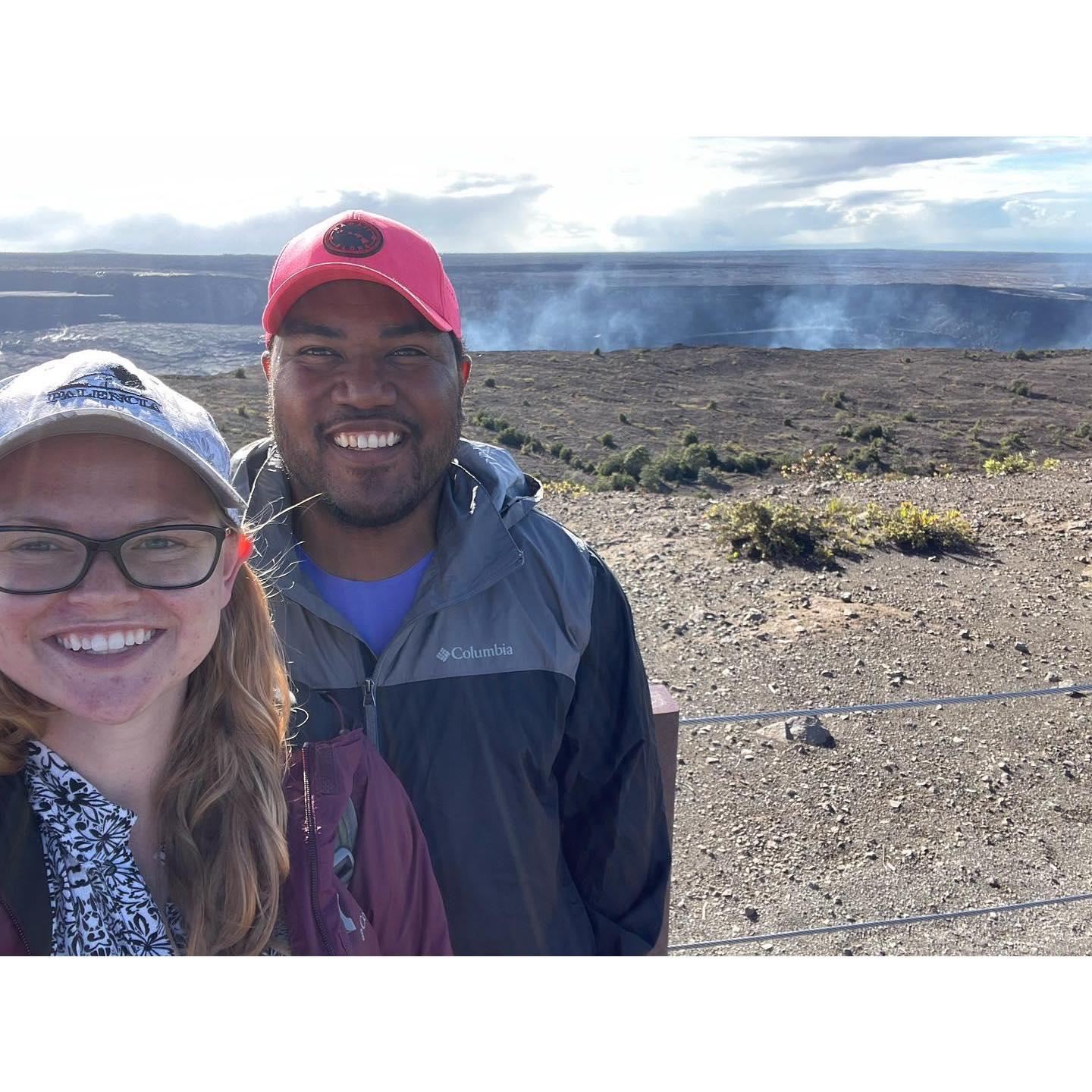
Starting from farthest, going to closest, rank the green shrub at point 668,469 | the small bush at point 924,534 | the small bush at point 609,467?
the small bush at point 609,467 < the green shrub at point 668,469 < the small bush at point 924,534

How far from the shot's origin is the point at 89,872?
1.05 metres

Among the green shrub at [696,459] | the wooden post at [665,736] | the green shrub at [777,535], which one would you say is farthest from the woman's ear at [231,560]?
the green shrub at [696,459]

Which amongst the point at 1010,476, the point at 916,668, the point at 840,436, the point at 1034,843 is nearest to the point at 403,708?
the point at 1034,843

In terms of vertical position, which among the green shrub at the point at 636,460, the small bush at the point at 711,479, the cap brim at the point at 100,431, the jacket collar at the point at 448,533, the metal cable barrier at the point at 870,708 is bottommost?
the small bush at the point at 711,479

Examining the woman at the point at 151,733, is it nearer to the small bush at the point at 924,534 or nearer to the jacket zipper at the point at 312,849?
the jacket zipper at the point at 312,849

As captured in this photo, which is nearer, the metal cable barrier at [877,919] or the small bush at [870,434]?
the metal cable barrier at [877,919]

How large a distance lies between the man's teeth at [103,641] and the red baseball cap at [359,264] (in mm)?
806

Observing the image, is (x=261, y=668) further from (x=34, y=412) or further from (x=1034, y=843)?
(x=1034, y=843)

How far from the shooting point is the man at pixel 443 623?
1567mm

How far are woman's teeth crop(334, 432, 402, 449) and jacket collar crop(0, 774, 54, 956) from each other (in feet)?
2.61

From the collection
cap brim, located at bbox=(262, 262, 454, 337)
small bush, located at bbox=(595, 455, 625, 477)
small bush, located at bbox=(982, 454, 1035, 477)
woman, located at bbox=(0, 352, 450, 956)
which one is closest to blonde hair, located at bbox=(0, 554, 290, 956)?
woman, located at bbox=(0, 352, 450, 956)

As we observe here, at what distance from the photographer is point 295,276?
64.2 inches

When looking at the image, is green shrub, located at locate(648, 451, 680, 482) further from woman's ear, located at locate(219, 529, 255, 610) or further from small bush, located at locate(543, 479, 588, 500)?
woman's ear, located at locate(219, 529, 255, 610)

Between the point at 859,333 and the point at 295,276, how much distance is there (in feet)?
187
